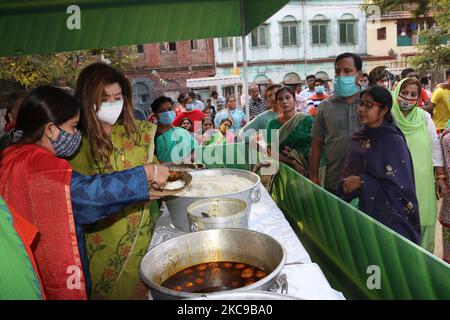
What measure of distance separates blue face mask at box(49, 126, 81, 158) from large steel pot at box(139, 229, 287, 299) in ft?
1.89

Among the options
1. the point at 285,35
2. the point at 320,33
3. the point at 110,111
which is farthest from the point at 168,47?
the point at 110,111

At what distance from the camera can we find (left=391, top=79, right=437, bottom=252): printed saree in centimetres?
261

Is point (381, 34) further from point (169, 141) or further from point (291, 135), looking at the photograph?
point (169, 141)

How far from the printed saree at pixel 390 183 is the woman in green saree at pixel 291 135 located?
3.45ft

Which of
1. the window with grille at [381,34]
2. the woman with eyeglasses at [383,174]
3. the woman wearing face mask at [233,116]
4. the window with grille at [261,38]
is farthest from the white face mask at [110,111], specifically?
the window with grille at [381,34]

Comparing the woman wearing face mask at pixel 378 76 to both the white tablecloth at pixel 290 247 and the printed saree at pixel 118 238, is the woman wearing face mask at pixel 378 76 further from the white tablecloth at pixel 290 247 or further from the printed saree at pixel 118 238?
the printed saree at pixel 118 238

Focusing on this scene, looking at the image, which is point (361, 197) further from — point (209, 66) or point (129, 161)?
point (209, 66)

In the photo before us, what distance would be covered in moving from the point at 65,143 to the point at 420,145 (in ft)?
7.76

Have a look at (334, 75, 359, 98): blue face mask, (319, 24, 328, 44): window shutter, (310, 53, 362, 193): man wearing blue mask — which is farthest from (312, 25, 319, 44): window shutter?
(334, 75, 359, 98): blue face mask

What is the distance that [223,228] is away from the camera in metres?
1.39

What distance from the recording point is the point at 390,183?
2.20 m

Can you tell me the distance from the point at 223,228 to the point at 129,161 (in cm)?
78

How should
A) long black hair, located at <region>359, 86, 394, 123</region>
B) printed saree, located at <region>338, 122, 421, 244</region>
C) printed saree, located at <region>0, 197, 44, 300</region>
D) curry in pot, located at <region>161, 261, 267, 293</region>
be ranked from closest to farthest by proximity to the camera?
printed saree, located at <region>0, 197, 44, 300</region> → curry in pot, located at <region>161, 261, 267, 293</region> → printed saree, located at <region>338, 122, 421, 244</region> → long black hair, located at <region>359, 86, 394, 123</region>

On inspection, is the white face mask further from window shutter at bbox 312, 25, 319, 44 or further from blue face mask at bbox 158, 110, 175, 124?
window shutter at bbox 312, 25, 319, 44
